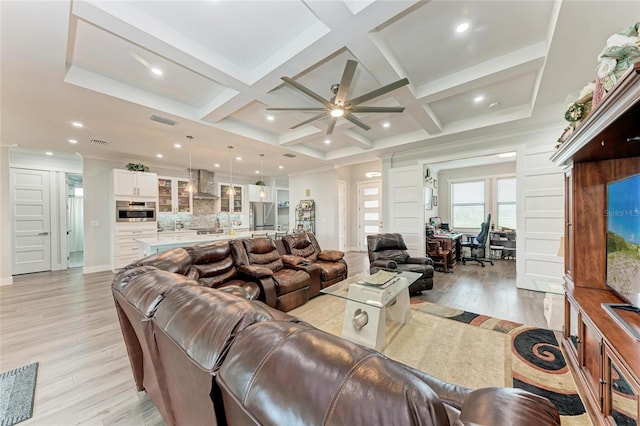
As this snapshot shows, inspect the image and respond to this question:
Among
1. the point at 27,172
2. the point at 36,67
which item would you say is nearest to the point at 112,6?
the point at 36,67

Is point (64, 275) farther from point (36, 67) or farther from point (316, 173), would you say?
point (316, 173)

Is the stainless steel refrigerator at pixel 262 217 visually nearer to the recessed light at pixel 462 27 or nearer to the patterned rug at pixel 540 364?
the patterned rug at pixel 540 364

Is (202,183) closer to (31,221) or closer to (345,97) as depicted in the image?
(31,221)

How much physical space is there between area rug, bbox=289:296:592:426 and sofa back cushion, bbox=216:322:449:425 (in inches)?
72.3

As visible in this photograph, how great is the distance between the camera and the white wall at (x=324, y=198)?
7422 mm

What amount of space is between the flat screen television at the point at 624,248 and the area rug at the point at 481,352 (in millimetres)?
765

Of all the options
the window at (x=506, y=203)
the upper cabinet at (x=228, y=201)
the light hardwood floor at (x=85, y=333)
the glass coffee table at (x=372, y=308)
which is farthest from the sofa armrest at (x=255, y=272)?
the window at (x=506, y=203)

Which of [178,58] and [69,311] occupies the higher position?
[178,58]

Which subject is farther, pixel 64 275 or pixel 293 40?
pixel 64 275

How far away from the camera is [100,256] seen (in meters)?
5.72

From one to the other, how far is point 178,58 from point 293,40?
1.13 meters

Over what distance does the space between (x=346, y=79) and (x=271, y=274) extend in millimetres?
2429

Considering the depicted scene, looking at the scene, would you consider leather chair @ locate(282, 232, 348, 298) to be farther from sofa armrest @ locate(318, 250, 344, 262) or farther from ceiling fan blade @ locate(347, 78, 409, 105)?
ceiling fan blade @ locate(347, 78, 409, 105)

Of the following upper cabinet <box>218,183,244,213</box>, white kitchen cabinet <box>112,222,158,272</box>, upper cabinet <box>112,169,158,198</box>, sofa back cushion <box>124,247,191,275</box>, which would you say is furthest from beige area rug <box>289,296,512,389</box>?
upper cabinet <box>218,183,244,213</box>
